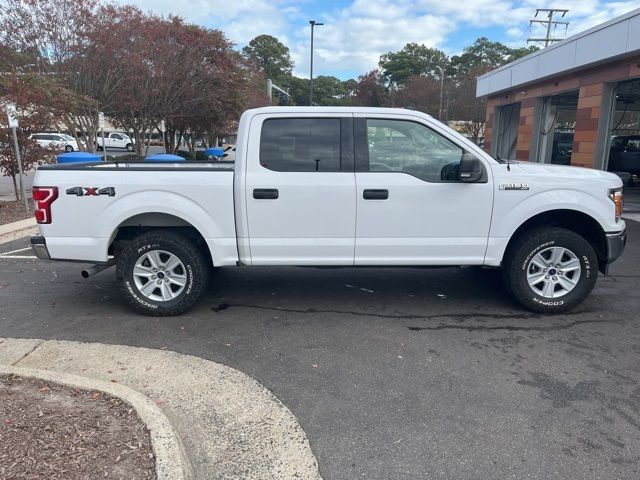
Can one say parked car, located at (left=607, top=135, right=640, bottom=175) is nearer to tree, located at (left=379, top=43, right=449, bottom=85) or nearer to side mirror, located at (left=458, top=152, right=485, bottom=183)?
side mirror, located at (left=458, top=152, right=485, bottom=183)

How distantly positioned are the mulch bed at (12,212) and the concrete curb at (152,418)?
836 centimetres

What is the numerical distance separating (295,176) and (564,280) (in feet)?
9.45

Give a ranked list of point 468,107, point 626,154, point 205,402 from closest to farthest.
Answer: point 205,402
point 626,154
point 468,107

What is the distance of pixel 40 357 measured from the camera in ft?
13.4

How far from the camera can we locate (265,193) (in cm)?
477

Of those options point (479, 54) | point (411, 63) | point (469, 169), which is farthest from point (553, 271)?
point (479, 54)

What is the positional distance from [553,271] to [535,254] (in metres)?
0.27

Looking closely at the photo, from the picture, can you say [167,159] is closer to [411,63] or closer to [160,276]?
[160,276]

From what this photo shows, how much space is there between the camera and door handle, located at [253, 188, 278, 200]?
477cm

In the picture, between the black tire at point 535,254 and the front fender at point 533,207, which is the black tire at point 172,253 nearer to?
the front fender at point 533,207

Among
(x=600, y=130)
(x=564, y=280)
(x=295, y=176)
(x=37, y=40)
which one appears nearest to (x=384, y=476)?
(x=295, y=176)

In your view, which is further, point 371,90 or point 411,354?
point 371,90

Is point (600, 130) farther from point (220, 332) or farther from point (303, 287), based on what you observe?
point (220, 332)

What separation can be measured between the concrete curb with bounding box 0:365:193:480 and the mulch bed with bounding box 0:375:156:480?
38 millimetres
